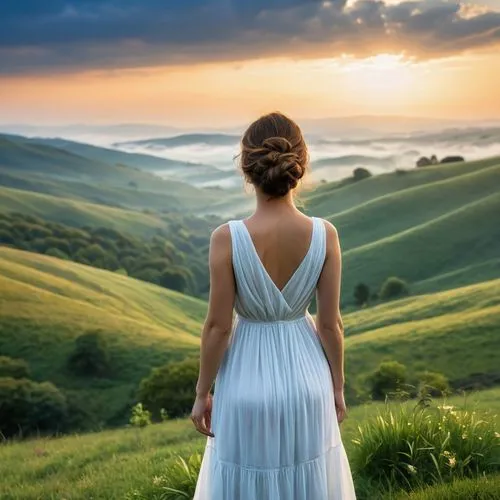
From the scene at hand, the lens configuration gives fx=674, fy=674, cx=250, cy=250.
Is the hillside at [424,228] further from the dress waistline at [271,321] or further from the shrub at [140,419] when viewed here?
the dress waistline at [271,321]

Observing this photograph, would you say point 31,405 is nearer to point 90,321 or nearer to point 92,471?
point 90,321

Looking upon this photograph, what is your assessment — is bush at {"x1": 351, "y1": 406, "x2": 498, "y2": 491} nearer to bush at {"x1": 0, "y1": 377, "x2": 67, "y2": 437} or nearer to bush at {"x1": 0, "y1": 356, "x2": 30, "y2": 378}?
bush at {"x1": 0, "y1": 377, "x2": 67, "y2": 437}

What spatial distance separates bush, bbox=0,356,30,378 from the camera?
56747 millimetres

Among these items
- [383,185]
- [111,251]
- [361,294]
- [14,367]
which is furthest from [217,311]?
[383,185]

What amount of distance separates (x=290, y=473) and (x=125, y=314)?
7241 cm

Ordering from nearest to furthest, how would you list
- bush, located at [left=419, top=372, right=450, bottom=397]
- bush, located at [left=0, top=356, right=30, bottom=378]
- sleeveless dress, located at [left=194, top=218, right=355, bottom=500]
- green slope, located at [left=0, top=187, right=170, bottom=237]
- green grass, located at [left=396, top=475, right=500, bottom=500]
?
1. sleeveless dress, located at [left=194, top=218, right=355, bottom=500]
2. green grass, located at [left=396, top=475, right=500, bottom=500]
3. bush, located at [left=419, top=372, right=450, bottom=397]
4. bush, located at [left=0, top=356, right=30, bottom=378]
5. green slope, located at [left=0, top=187, right=170, bottom=237]

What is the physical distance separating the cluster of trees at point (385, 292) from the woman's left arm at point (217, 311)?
72146 millimetres

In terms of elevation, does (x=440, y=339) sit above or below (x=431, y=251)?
below

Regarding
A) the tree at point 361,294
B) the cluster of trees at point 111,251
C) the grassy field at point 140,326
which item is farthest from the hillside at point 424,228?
the cluster of trees at point 111,251

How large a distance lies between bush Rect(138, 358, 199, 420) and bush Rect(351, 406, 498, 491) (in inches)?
1414

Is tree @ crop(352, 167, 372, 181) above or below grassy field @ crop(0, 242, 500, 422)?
Answer: above

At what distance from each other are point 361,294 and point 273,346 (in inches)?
2937

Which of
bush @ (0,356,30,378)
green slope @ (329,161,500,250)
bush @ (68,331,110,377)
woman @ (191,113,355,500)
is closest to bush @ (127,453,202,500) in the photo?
woman @ (191,113,355,500)

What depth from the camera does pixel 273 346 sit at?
4566 millimetres
